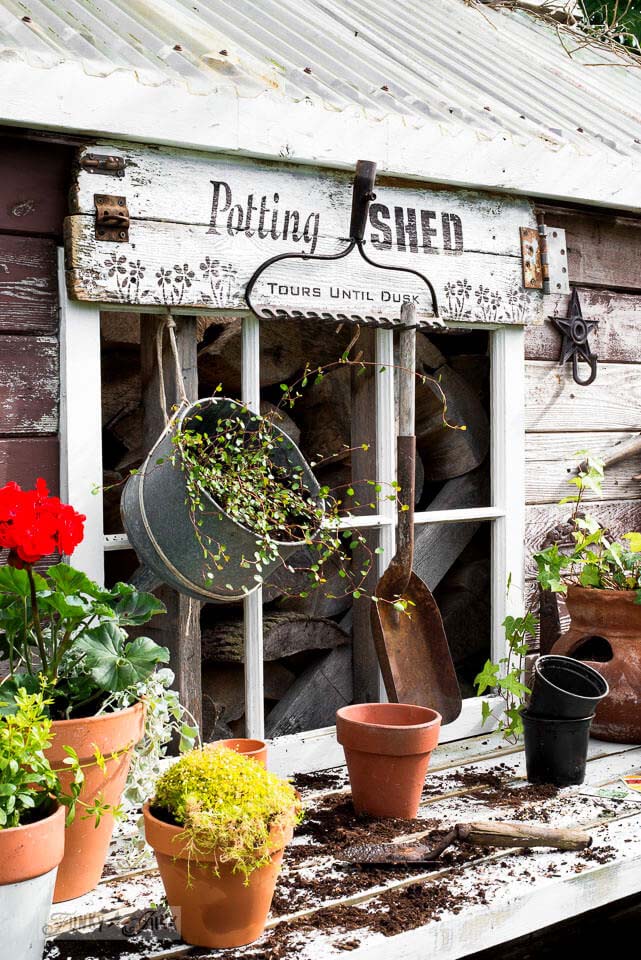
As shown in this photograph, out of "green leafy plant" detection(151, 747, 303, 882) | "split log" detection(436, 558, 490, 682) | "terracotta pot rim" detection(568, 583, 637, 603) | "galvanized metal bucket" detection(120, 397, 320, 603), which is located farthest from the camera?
"split log" detection(436, 558, 490, 682)

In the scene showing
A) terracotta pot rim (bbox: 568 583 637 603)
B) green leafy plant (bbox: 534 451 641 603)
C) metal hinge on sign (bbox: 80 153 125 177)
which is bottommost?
terracotta pot rim (bbox: 568 583 637 603)

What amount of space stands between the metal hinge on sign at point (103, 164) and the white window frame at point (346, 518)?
20 centimetres

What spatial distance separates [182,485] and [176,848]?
0.68 m

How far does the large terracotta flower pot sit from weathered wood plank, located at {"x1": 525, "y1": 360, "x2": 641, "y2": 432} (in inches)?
74.4

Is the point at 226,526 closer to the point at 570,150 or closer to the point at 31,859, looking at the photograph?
the point at 31,859

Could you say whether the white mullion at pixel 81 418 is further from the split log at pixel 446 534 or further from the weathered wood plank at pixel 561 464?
the split log at pixel 446 534

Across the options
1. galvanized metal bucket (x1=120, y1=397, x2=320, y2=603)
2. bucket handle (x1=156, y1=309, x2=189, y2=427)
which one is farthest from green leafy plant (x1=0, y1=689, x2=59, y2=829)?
bucket handle (x1=156, y1=309, x2=189, y2=427)

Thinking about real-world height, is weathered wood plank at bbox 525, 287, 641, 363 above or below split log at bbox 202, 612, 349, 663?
above

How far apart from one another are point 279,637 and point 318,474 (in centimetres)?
58

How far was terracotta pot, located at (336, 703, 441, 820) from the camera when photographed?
2158mm

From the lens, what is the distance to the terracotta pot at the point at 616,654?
8.95 ft

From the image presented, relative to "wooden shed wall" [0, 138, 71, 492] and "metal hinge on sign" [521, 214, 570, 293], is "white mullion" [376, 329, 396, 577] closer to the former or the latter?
"metal hinge on sign" [521, 214, 570, 293]

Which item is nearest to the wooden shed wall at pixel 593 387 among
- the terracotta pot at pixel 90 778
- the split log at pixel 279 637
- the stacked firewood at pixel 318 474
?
the stacked firewood at pixel 318 474

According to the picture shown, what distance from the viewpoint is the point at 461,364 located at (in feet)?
11.8
